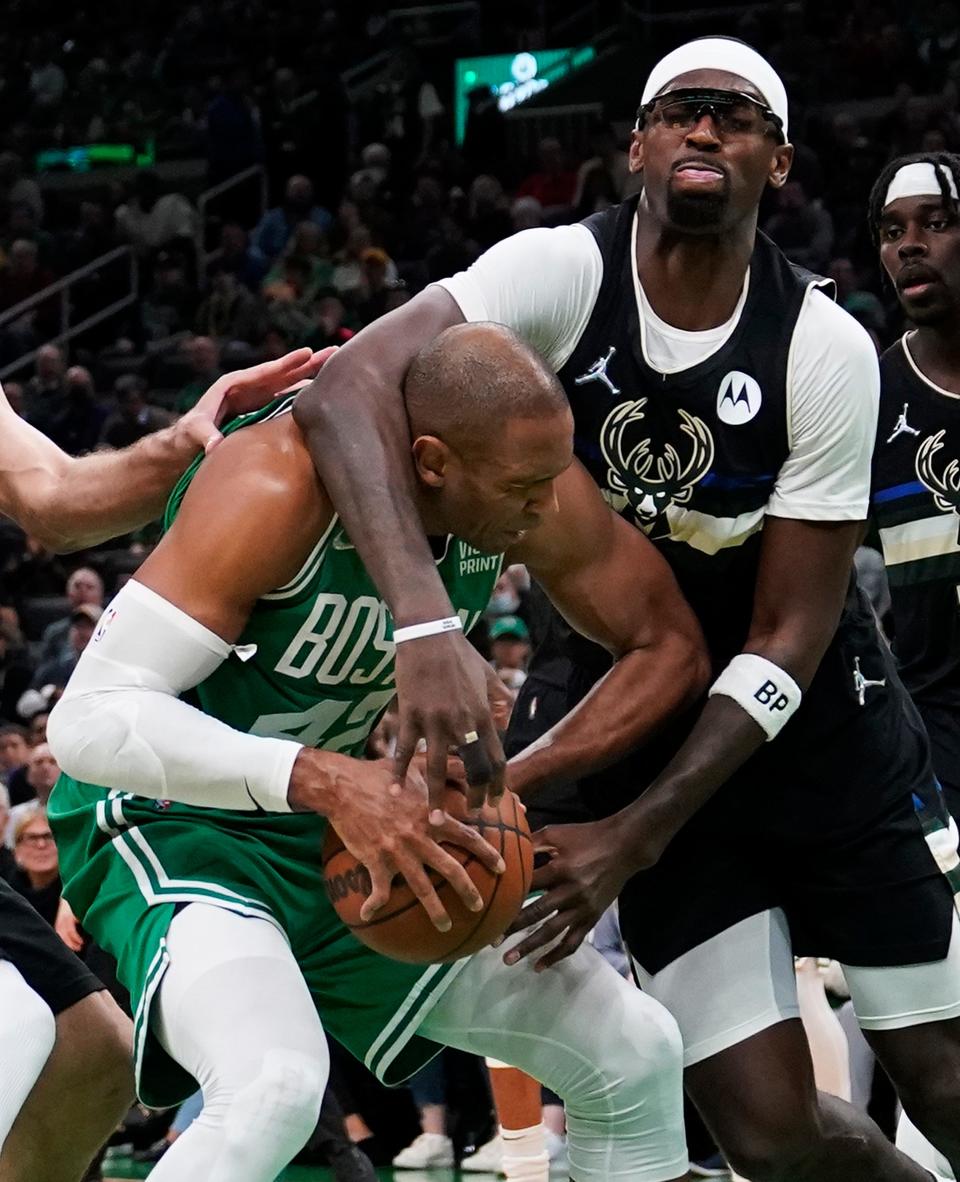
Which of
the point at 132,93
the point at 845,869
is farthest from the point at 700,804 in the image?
the point at 132,93

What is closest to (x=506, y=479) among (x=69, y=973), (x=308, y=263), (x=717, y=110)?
(x=717, y=110)

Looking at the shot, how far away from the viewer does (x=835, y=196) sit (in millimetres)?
13070

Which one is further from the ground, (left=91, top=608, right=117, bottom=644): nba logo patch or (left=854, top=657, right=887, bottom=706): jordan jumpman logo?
(left=91, top=608, right=117, bottom=644): nba logo patch

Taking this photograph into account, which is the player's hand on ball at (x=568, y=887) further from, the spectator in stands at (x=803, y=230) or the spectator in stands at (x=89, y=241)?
the spectator in stands at (x=89, y=241)

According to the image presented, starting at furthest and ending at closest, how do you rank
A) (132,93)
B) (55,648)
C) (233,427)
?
(132,93) < (55,648) < (233,427)

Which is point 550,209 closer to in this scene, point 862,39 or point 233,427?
point 862,39

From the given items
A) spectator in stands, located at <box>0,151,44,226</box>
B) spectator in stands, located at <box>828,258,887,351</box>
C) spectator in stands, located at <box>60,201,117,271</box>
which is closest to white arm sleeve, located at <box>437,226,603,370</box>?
spectator in stands, located at <box>828,258,887,351</box>

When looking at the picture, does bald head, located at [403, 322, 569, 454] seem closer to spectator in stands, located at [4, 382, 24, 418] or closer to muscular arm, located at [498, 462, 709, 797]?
muscular arm, located at [498, 462, 709, 797]

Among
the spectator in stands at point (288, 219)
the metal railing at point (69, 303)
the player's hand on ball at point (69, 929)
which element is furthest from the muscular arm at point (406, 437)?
the spectator in stands at point (288, 219)

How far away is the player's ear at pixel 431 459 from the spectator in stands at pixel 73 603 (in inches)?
292

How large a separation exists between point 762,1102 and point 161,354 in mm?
11664

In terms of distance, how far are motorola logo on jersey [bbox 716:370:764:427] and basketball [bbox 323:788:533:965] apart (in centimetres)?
90

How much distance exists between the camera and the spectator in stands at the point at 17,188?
17.5 metres

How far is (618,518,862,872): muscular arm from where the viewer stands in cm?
366
